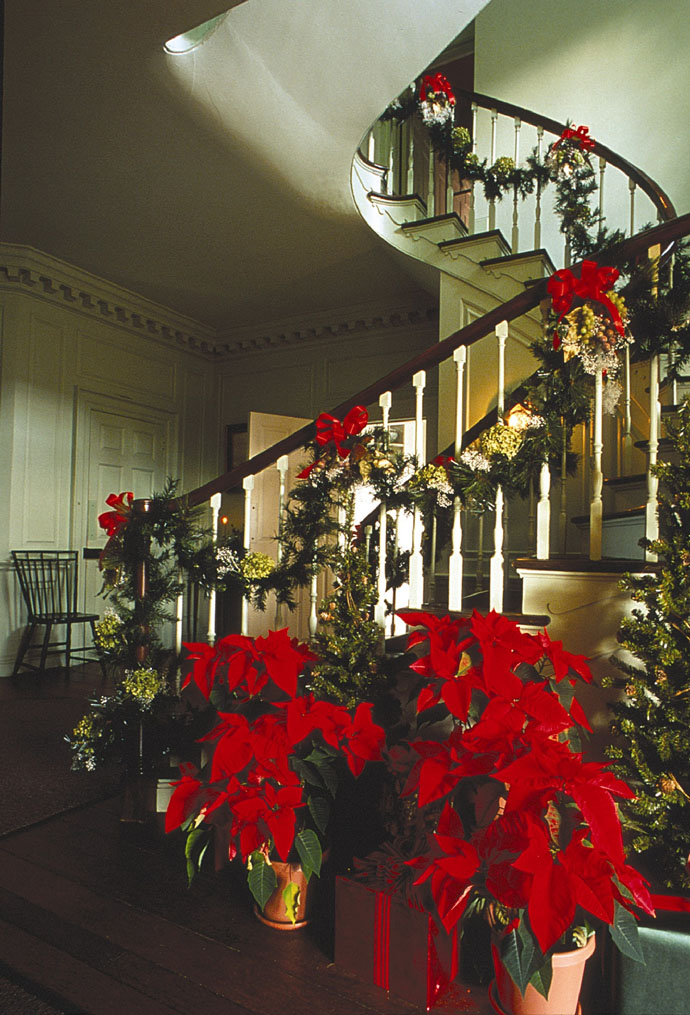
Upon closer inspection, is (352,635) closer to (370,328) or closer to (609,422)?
(609,422)

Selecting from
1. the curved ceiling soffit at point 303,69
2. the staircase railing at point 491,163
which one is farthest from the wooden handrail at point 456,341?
the staircase railing at point 491,163

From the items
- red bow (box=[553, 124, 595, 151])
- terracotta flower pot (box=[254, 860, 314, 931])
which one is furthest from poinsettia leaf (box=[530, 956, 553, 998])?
red bow (box=[553, 124, 595, 151])

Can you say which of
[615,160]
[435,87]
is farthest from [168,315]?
[615,160]

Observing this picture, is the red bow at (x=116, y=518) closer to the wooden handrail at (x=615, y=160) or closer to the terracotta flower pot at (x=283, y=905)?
the terracotta flower pot at (x=283, y=905)

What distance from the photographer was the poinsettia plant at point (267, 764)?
51.0 inches

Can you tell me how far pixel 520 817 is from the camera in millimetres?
1023

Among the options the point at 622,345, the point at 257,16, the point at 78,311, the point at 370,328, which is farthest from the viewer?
the point at 370,328

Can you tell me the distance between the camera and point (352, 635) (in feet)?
5.65

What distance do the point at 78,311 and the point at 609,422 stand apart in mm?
4190

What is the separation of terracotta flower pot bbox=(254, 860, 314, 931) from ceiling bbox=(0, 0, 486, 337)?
2.90 meters

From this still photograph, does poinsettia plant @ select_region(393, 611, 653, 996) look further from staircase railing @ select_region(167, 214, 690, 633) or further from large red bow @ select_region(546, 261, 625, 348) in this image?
large red bow @ select_region(546, 261, 625, 348)

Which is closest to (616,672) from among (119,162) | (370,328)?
(119,162)

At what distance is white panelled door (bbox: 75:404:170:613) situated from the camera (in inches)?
206

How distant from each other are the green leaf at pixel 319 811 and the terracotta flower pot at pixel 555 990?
0.42 metres
